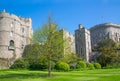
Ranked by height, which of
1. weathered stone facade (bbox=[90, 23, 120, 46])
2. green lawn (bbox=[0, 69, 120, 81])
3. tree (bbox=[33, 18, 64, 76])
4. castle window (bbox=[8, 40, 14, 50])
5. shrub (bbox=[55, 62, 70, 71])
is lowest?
green lawn (bbox=[0, 69, 120, 81])

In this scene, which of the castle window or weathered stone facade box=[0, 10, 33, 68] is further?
the castle window

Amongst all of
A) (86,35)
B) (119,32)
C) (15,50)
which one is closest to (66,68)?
(15,50)

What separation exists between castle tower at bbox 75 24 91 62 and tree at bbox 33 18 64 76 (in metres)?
44.6

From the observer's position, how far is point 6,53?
6216 centimetres

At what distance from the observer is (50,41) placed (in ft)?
110

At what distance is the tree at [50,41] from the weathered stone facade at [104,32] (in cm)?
7270

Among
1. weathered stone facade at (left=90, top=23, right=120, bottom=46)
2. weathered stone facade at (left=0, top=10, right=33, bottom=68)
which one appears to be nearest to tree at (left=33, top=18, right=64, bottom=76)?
weathered stone facade at (left=0, top=10, right=33, bottom=68)

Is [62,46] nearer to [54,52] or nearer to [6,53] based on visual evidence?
[54,52]

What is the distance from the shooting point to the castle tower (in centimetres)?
7861

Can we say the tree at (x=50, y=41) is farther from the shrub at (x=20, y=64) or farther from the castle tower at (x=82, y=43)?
the castle tower at (x=82, y=43)

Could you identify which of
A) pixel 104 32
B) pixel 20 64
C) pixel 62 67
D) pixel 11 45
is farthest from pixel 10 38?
pixel 104 32

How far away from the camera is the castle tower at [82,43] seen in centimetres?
7861

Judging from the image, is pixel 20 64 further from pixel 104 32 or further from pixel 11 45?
pixel 104 32

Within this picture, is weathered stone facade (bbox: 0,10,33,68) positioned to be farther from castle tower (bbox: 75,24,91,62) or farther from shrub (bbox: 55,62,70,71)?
castle tower (bbox: 75,24,91,62)
